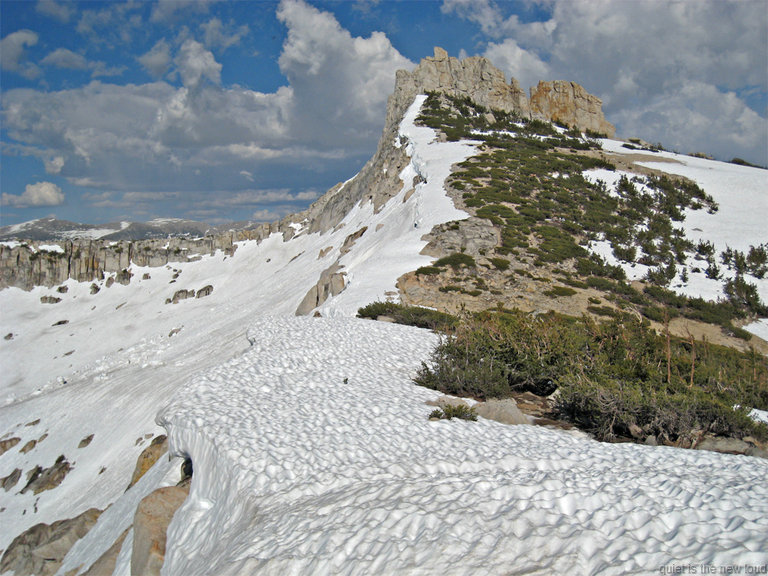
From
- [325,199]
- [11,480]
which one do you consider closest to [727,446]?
[11,480]

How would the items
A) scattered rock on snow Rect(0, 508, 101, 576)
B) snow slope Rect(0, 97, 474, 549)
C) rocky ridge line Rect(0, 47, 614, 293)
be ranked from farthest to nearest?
rocky ridge line Rect(0, 47, 614, 293)
snow slope Rect(0, 97, 474, 549)
scattered rock on snow Rect(0, 508, 101, 576)

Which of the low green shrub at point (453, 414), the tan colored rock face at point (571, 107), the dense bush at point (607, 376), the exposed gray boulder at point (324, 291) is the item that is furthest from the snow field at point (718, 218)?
the tan colored rock face at point (571, 107)

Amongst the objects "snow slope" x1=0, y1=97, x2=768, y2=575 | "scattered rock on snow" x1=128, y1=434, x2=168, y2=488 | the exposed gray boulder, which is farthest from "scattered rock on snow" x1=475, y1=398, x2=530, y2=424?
the exposed gray boulder

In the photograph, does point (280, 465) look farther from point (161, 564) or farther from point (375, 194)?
point (375, 194)

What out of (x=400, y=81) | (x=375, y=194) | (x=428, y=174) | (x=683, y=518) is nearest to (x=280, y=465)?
(x=683, y=518)

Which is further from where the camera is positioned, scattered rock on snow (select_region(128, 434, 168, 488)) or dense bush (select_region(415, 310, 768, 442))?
scattered rock on snow (select_region(128, 434, 168, 488))

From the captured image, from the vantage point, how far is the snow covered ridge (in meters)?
4.16

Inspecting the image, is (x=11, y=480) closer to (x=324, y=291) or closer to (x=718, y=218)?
(x=324, y=291)

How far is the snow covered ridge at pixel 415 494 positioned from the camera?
4164mm

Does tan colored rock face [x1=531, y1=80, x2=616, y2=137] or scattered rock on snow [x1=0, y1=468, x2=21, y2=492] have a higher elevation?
tan colored rock face [x1=531, y1=80, x2=616, y2=137]

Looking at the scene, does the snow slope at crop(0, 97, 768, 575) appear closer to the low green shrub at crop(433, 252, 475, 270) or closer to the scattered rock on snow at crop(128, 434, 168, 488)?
the scattered rock on snow at crop(128, 434, 168, 488)

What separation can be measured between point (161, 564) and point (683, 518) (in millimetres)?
6440

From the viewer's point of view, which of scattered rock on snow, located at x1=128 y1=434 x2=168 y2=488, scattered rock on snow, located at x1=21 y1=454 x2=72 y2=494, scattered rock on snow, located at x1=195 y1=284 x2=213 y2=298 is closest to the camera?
scattered rock on snow, located at x1=128 y1=434 x2=168 y2=488

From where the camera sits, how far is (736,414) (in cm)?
838
